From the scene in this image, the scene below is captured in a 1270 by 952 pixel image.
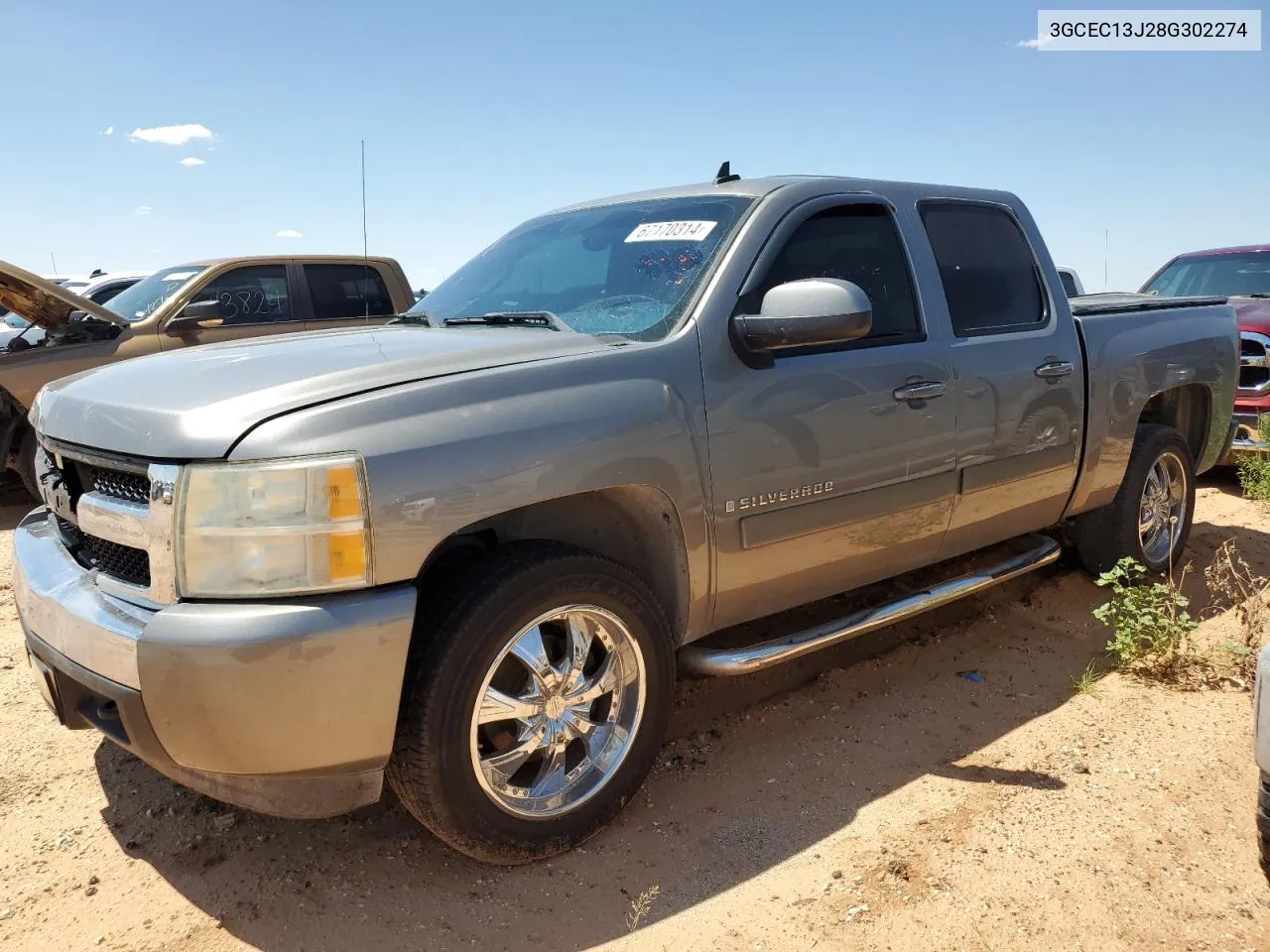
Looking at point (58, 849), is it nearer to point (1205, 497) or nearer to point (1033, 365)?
point (1033, 365)

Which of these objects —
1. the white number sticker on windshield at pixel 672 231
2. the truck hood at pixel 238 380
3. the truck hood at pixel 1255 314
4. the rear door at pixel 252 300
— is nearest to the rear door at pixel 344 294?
the rear door at pixel 252 300

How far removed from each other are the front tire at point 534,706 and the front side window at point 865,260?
1.30 m

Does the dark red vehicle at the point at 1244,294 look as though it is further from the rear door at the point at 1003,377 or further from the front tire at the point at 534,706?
the front tire at the point at 534,706

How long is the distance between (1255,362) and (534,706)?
721cm

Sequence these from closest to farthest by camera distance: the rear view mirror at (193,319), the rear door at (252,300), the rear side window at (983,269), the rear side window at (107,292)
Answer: the rear side window at (983,269), the rear view mirror at (193,319), the rear door at (252,300), the rear side window at (107,292)

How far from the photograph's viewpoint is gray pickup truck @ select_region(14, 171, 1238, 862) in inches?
84.0

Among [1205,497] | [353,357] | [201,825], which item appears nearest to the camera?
[353,357]

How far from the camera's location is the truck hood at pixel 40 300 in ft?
19.2

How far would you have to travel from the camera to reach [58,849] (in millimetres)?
2713

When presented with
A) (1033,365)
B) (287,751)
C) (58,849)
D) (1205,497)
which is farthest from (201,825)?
(1205,497)

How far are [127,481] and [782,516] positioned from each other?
1829mm

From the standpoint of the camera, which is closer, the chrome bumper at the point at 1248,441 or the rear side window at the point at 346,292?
the chrome bumper at the point at 1248,441

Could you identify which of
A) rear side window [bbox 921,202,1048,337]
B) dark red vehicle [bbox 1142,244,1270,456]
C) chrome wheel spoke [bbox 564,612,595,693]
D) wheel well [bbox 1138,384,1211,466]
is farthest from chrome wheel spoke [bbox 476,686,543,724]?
dark red vehicle [bbox 1142,244,1270,456]

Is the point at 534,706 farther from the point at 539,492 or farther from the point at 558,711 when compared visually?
the point at 539,492
